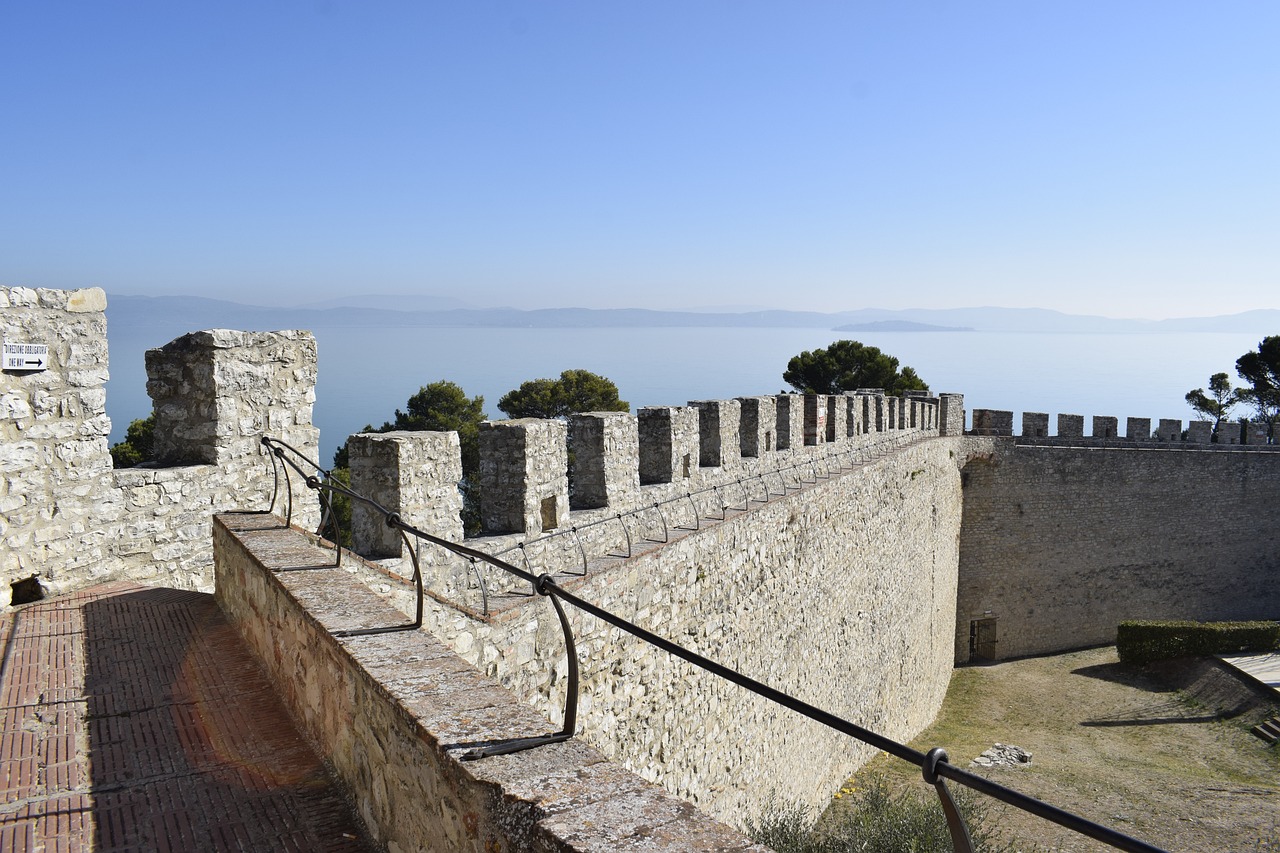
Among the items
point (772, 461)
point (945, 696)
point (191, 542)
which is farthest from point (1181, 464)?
point (191, 542)

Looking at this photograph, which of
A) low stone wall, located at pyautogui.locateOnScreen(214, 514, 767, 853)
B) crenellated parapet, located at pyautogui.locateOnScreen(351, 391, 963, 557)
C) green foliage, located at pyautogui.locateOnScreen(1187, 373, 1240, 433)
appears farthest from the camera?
green foliage, located at pyautogui.locateOnScreen(1187, 373, 1240, 433)

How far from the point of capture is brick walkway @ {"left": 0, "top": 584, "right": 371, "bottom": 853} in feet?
8.78

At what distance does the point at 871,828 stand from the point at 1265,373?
34.4m

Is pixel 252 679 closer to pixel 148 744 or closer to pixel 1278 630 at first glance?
pixel 148 744

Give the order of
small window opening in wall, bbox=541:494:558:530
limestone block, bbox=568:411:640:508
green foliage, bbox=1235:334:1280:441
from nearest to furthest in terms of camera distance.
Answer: small window opening in wall, bbox=541:494:558:530, limestone block, bbox=568:411:640:508, green foliage, bbox=1235:334:1280:441

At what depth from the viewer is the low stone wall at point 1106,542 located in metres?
20.8

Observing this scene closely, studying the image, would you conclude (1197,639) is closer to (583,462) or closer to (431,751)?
(583,462)

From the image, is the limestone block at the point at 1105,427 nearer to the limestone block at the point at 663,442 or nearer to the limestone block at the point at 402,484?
the limestone block at the point at 663,442

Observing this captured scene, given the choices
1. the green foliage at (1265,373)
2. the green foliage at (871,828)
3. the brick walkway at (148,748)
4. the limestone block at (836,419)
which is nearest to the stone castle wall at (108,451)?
the brick walkway at (148,748)

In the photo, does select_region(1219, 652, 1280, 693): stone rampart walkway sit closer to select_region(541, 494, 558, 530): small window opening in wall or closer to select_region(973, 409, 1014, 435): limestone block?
select_region(973, 409, 1014, 435): limestone block

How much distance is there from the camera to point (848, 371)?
34688 millimetres

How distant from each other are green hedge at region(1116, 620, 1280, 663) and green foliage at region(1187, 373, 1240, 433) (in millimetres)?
22914

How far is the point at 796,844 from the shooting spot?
7.22 metres

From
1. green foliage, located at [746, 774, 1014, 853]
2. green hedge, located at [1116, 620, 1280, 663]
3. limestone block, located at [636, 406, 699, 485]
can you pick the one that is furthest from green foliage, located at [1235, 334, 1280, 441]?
limestone block, located at [636, 406, 699, 485]
